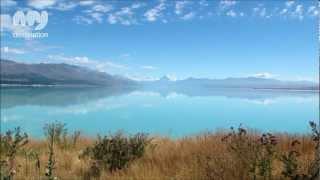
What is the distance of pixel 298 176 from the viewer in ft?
20.4

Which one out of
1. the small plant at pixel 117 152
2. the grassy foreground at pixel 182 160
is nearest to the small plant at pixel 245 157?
the grassy foreground at pixel 182 160

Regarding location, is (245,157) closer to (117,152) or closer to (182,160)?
(182,160)

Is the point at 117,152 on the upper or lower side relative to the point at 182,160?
upper

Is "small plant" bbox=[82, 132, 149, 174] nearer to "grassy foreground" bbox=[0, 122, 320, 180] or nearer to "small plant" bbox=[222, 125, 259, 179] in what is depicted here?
"grassy foreground" bbox=[0, 122, 320, 180]

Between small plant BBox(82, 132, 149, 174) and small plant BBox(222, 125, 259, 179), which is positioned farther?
small plant BBox(82, 132, 149, 174)

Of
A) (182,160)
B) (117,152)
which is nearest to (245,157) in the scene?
(182,160)

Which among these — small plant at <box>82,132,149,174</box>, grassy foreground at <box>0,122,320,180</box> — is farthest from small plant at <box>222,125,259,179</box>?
small plant at <box>82,132,149,174</box>

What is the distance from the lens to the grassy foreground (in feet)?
21.9

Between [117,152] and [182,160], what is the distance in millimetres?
1110

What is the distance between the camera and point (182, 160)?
8.19 metres

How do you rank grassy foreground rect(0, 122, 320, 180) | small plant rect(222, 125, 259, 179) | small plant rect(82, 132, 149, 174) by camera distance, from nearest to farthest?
grassy foreground rect(0, 122, 320, 180), small plant rect(222, 125, 259, 179), small plant rect(82, 132, 149, 174)

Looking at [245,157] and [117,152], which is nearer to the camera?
[245,157]

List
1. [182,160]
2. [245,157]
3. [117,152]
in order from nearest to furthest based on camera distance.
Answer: [245,157]
[182,160]
[117,152]

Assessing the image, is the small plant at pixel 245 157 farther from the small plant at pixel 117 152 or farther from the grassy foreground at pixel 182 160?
the small plant at pixel 117 152
